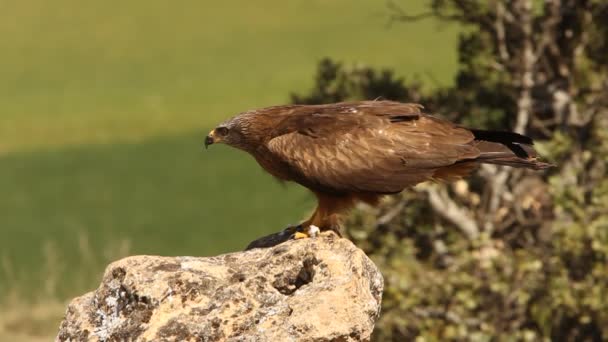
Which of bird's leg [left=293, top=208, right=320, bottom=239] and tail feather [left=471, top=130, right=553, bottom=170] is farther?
tail feather [left=471, top=130, right=553, bottom=170]

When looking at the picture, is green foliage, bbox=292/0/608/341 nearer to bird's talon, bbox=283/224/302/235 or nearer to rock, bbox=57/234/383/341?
bird's talon, bbox=283/224/302/235

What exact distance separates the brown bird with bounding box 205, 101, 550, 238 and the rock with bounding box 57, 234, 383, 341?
936mm

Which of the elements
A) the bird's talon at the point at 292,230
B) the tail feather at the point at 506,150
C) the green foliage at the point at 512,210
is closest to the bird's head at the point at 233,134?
the bird's talon at the point at 292,230

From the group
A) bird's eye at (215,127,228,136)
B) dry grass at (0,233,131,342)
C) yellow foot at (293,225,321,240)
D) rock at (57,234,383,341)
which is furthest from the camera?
dry grass at (0,233,131,342)

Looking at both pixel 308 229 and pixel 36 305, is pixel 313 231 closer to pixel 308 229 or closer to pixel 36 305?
pixel 308 229

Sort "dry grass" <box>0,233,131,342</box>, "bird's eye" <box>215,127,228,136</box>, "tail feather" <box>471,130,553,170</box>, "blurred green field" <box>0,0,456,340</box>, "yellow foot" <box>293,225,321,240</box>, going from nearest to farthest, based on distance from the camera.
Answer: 1. "yellow foot" <box>293,225,321,240</box>
2. "tail feather" <box>471,130,553,170</box>
3. "bird's eye" <box>215,127,228,136</box>
4. "dry grass" <box>0,233,131,342</box>
5. "blurred green field" <box>0,0,456,340</box>

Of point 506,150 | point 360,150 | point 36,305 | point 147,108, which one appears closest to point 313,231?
point 360,150

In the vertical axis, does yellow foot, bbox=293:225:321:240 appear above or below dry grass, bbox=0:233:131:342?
above

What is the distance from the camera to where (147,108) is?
38.7 metres

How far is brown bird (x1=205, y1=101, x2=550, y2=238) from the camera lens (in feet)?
22.1

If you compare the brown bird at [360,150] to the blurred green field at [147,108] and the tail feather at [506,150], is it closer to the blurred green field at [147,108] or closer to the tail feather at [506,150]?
the tail feather at [506,150]

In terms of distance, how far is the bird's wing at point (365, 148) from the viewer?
673 cm

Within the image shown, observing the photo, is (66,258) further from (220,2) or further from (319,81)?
(220,2)

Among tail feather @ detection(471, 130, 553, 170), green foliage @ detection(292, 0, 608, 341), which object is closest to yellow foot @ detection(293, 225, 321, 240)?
tail feather @ detection(471, 130, 553, 170)
